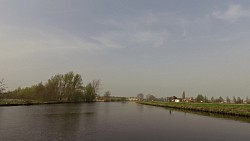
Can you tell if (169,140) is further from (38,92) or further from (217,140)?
(38,92)

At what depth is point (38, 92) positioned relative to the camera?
428ft

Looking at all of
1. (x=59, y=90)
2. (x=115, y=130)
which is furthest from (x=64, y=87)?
(x=115, y=130)

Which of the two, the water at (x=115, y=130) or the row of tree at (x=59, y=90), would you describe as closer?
the water at (x=115, y=130)

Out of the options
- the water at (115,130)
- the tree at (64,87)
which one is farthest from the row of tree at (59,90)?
the water at (115,130)

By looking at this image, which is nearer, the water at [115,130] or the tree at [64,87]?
the water at [115,130]

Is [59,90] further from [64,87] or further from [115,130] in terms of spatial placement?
[115,130]

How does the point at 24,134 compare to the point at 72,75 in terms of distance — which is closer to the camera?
the point at 24,134

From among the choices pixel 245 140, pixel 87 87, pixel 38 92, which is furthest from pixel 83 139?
pixel 87 87

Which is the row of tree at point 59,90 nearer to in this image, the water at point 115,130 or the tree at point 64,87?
the tree at point 64,87

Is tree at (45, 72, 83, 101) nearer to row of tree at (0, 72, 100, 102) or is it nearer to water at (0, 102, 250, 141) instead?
row of tree at (0, 72, 100, 102)

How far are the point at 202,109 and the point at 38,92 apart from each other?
9380 cm

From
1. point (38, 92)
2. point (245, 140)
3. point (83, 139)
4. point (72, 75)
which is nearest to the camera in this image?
point (83, 139)

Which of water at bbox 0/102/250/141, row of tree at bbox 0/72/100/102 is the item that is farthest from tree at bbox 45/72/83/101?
water at bbox 0/102/250/141

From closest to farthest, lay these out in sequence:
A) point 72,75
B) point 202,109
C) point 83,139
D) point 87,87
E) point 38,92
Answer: point 83,139 < point 202,109 < point 38,92 < point 72,75 < point 87,87
